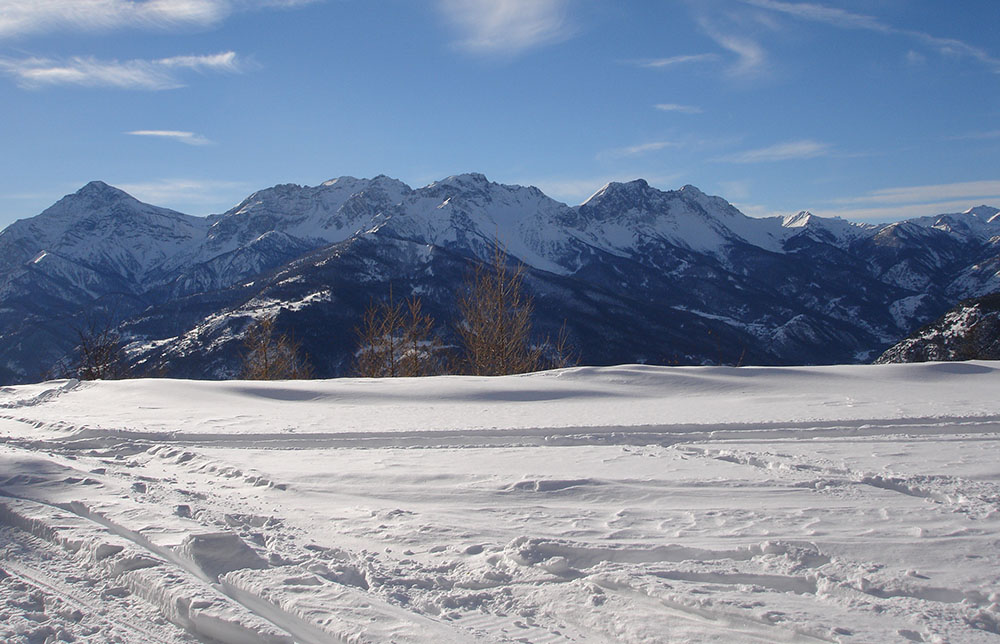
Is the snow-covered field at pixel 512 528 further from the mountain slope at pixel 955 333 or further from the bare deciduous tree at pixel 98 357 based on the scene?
the mountain slope at pixel 955 333

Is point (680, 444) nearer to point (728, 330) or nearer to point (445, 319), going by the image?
point (445, 319)

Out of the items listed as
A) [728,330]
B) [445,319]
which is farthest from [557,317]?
[728,330]

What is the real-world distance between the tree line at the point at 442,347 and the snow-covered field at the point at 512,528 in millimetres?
10830

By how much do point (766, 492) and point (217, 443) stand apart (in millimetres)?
Result: 6250

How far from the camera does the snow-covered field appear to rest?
10.7 feet

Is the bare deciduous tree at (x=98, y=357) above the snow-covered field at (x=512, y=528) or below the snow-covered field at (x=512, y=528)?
above

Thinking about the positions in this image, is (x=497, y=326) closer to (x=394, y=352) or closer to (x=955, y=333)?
(x=394, y=352)

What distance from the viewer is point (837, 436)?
24.1 ft

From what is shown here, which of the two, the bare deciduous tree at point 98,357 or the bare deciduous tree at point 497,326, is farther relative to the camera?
the bare deciduous tree at point 98,357

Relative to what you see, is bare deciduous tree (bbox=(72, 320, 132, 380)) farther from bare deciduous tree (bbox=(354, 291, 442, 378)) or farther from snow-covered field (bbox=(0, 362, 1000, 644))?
snow-covered field (bbox=(0, 362, 1000, 644))

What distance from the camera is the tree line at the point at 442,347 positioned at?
65.1 feet

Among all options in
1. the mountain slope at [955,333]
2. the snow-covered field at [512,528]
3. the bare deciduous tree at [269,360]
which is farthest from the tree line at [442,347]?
the mountain slope at [955,333]

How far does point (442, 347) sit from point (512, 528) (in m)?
19.3

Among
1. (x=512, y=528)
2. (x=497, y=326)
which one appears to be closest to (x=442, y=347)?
(x=497, y=326)
